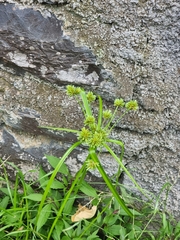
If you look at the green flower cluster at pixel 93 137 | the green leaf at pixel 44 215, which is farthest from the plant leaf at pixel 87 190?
the green flower cluster at pixel 93 137

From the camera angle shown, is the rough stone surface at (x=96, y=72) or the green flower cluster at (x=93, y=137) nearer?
the green flower cluster at (x=93, y=137)

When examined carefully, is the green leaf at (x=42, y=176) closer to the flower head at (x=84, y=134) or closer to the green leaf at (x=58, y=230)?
the green leaf at (x=58, y=230)

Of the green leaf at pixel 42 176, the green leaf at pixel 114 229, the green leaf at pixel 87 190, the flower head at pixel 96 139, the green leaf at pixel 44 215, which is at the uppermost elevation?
the flower head at pixel 96 139

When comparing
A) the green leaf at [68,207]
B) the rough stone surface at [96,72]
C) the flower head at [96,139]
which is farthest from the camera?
the green leaf at [68,207]

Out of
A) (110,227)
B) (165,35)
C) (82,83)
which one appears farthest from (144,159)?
(165,35)

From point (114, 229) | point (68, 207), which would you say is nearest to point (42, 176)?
point (68, 207)

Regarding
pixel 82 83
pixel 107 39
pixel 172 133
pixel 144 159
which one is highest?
pixel 107 39

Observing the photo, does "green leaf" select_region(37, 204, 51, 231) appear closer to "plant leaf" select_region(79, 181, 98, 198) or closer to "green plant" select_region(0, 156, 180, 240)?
"green plant" select_region(0, 156, 180, 240)

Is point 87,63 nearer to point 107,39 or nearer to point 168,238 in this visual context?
point 107,39
